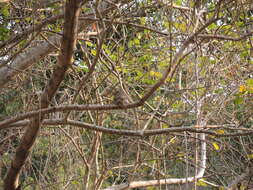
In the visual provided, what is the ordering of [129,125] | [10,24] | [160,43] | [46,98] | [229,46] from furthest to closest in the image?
[129,125]
[160,43]
[229,46]
[10,24]
[46,98]

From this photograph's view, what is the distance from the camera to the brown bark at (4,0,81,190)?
6.62 ft

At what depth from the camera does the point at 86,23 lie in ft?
9.86

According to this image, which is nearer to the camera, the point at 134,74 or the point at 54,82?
the point at 54,82

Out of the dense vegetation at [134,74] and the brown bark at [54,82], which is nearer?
the brown bark at [54,82]

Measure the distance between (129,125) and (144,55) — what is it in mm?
1184

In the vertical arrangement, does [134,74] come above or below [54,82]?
above

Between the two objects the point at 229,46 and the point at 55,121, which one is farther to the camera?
the point at 229,46

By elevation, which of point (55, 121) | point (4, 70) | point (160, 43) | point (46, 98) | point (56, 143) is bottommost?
point (56, 143)

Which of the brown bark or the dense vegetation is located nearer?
the brown bark

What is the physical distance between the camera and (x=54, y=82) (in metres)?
2.46

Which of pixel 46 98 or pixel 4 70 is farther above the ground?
pixel 4 70

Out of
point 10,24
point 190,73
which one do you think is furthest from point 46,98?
point 190,73

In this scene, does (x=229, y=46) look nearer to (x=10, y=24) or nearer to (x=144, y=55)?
(x=144, y=55)

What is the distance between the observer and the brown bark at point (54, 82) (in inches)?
79.4
